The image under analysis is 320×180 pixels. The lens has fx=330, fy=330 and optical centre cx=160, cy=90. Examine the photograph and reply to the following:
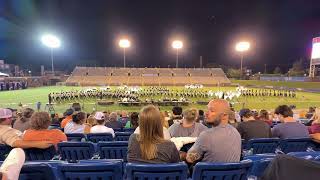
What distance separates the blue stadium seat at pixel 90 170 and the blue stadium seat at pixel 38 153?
159 centimetres

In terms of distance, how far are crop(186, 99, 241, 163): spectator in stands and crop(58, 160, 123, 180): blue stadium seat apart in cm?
108

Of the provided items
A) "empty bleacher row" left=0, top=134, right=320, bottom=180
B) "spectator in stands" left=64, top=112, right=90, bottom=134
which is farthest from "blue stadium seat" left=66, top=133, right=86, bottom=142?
"empty bleacher row" left=0, top=134, right=320, bottom=180

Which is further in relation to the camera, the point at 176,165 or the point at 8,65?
the point at 8,65

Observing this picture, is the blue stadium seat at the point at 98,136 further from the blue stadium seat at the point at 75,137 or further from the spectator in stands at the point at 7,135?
the spectator in stands at the point at 7,135

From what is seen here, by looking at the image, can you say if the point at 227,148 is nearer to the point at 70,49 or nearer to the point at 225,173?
the point at 225,173

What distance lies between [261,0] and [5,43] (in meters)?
46.2

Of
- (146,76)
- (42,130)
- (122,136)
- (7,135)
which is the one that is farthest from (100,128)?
(146,76)

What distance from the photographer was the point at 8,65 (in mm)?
65438

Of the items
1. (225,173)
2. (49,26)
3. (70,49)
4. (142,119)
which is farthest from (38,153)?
(70,49)

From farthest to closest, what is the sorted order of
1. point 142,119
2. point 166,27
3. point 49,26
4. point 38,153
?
point 166,27 < point 49,26 < point 38,153 < point 142,119

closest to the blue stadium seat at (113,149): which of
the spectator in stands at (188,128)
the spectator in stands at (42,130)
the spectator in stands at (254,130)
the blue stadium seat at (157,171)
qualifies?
the spectator in stands at (42,130)

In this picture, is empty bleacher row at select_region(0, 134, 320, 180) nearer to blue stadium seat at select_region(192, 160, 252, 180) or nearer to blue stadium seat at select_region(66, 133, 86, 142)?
blue stadium seat at select_region(192, 160, 252, 180)

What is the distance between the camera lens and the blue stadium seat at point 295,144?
5.98 meters

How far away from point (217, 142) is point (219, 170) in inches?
22.6
